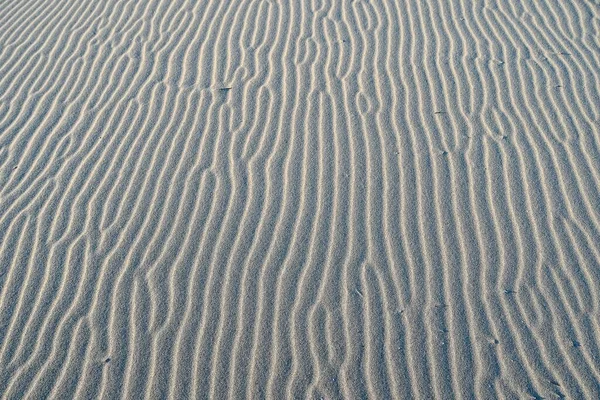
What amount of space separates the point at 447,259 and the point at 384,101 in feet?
5.87

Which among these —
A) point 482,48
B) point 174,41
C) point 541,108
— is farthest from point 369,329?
point 174,41

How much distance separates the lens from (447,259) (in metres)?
3.96

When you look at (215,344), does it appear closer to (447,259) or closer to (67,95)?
(447,259)

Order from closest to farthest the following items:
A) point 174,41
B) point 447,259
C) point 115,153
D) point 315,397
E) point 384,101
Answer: point 315,397, point 447,259, point 115,153, point 384,101, point 174,41

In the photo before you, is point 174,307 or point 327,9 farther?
point 327,9

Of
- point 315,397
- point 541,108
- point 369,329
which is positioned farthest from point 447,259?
point 541,108

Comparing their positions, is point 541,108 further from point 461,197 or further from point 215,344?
point 215,344

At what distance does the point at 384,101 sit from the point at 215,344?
265 centimetres

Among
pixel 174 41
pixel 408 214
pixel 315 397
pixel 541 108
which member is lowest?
pixel 315 397

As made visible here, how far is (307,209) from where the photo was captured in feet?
14.2

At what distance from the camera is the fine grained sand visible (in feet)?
11.5

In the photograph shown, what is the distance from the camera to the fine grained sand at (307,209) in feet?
11.5

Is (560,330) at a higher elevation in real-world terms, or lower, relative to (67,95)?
lower

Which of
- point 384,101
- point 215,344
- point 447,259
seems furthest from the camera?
point 384,101
